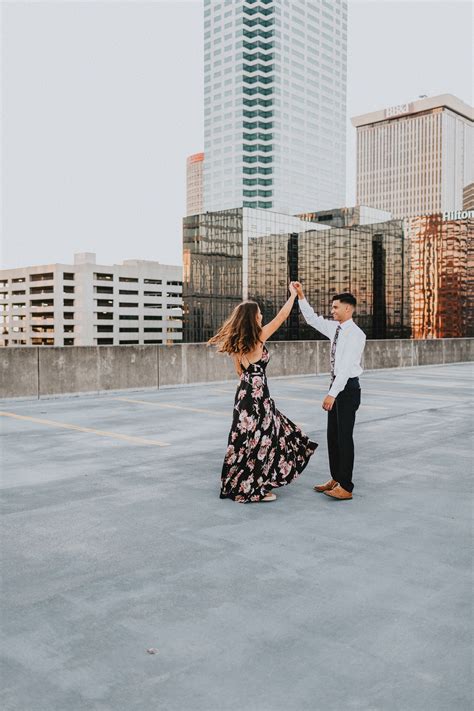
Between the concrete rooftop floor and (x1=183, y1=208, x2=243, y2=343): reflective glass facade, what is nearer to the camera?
the concrete rooftop floor

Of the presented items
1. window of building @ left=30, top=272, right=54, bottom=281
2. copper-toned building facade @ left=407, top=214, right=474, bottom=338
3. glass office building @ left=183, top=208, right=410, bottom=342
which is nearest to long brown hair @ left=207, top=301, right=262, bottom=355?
glass office building @ left=183, top=208, right=410, bottom=342

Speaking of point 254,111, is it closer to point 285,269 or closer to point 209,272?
point 285,269

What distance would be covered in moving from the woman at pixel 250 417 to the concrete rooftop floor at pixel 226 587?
0.72 ft

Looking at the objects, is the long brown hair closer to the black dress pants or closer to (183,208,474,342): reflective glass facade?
the black dress pants

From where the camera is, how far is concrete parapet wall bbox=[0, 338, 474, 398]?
44.5 feet

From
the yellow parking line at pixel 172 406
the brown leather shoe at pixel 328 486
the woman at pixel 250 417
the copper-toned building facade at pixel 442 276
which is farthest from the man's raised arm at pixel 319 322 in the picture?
the copper-toned building facade at pixel 442 276

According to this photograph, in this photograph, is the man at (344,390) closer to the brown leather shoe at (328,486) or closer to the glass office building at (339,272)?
the brown leather shoe at (328,486)

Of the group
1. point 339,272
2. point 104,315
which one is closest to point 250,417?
point 339,272

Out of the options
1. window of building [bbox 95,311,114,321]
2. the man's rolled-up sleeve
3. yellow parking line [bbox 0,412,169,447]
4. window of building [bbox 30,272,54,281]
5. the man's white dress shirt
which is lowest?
yellow parking line [bbox 0,412,169,447]

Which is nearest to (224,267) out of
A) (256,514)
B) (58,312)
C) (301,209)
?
(58,312)

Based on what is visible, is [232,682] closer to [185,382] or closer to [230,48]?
[185,382]

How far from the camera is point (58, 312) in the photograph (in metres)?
161

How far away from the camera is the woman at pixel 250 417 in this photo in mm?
5836

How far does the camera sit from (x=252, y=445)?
19.5 ft
